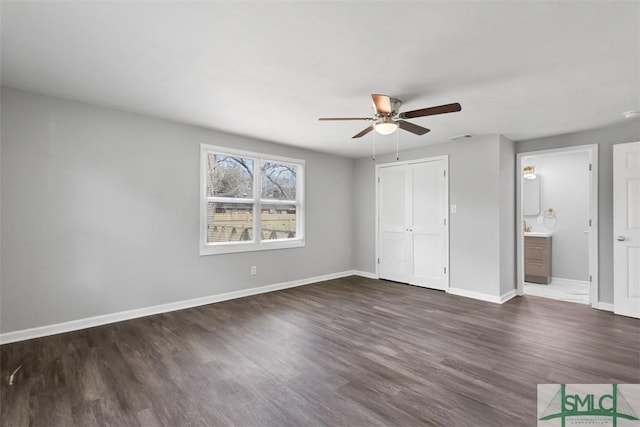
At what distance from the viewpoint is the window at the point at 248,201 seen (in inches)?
167

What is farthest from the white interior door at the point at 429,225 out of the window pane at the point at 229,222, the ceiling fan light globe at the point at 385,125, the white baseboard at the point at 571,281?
the window pane at the point at 229,222

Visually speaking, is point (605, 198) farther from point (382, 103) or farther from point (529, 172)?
point (382, 103)

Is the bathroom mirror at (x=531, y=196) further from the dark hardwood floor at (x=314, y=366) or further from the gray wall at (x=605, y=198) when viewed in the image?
the dark hardwood floor at (x=314, y=366)

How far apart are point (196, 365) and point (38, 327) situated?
1.89m

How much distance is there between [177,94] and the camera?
9.76ft

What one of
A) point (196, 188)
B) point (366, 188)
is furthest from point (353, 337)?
point (366, 188)

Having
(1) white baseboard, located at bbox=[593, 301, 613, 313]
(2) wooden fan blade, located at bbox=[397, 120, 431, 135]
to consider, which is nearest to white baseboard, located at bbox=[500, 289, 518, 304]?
(1) white baseboard, located at bbox=[593, 301, 613, 313]

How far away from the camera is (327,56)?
7.38 feet

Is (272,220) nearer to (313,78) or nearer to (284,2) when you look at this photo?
(313,78)

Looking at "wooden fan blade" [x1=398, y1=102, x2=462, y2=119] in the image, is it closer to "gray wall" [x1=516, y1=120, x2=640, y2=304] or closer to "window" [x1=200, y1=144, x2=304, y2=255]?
"window" [x1=200, y1=144, x2=304, y2=255]

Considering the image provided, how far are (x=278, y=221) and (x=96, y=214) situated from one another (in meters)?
2.53

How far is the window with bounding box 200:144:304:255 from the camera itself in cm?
425

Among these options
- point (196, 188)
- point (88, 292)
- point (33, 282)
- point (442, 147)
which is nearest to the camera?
point (33, 282)
